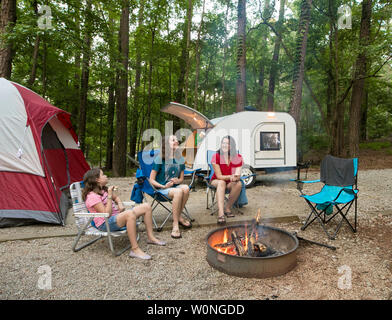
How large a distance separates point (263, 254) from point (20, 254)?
2.48 m

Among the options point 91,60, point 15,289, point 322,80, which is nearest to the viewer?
point 15,289

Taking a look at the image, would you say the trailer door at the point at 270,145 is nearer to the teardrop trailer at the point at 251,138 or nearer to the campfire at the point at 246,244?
the teardrop trailer at the point at 251,138

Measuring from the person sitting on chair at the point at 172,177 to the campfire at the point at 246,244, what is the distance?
68cm

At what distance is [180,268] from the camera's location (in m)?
2.43

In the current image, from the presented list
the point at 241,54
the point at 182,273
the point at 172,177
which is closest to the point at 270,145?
the point at 172,177

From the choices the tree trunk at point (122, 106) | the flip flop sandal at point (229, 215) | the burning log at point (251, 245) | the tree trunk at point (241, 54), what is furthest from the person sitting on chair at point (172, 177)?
the tree trunk at point (241, 54)

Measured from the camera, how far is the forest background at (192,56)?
7.02 metres

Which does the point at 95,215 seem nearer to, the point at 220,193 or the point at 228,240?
the point at 228,240

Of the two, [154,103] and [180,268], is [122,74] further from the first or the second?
[154,103]

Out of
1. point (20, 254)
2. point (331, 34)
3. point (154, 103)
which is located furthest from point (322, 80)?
point (20, 254)

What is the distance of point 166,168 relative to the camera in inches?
139

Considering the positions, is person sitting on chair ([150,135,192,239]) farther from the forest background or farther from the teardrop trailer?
the forest background

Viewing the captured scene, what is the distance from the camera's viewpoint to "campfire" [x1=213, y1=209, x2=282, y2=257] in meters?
2.49

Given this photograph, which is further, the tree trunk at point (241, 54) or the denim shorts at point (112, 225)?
the tree trunk at point (241, 54)
